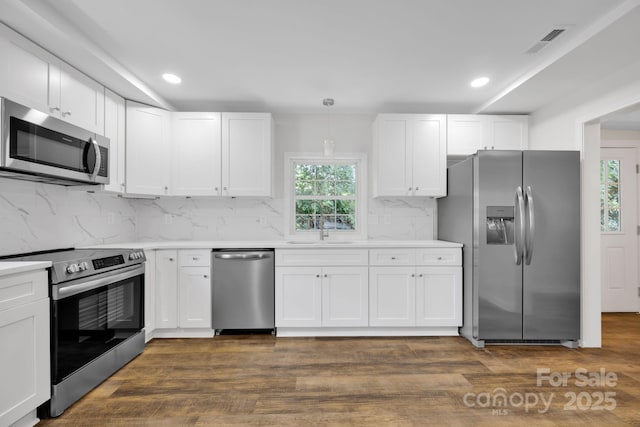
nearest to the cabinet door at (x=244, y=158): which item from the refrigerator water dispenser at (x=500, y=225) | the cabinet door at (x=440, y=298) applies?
the cabinet door at (x=440, y=298)

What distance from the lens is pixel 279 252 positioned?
3.40 meters

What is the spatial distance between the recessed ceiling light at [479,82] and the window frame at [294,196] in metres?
1.37

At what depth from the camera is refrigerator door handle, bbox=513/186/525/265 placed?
3012 millimetres

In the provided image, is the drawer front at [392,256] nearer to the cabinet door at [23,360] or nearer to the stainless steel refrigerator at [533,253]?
the stainless steel refrigerator at [533,253]

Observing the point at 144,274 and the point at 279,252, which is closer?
the point at 144,274

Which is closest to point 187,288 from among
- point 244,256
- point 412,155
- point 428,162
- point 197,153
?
point 244,256

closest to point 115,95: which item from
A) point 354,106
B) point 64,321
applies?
point 64,321

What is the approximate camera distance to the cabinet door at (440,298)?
339 centimetres

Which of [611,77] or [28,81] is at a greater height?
[611,77]

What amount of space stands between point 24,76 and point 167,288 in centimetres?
201

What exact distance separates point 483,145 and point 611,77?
3.88ft

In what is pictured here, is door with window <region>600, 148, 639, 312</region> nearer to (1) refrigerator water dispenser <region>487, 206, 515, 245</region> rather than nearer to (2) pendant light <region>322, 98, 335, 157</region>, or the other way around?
(1) refrigerator water dispenser <region>487, 206, 515, 245</region>

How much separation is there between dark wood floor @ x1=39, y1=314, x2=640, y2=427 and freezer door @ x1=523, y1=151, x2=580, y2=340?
0.92 ft

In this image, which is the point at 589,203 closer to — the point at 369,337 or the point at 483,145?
the point at 483,145
